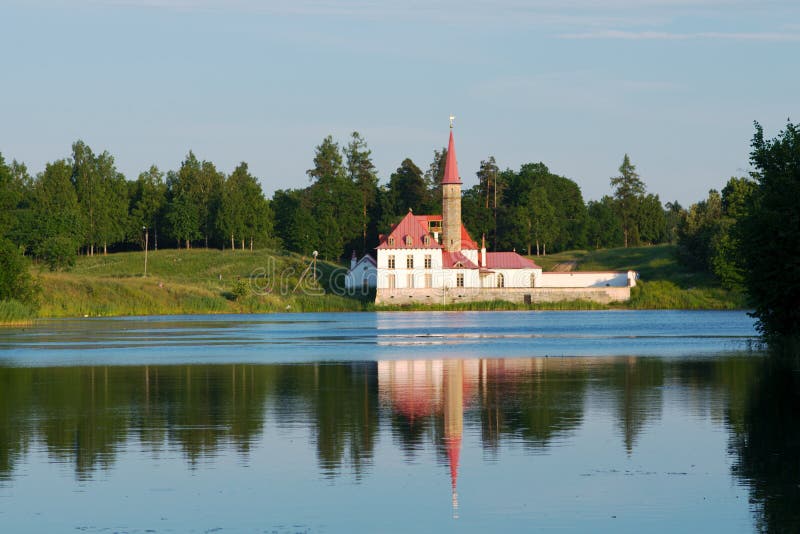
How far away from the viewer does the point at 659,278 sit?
442 feet

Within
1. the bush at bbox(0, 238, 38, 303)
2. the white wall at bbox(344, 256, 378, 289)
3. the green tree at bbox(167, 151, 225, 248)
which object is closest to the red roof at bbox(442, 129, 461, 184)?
the white wall at bbox(344, 256, 378, 289)

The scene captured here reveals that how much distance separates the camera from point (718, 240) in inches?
4747

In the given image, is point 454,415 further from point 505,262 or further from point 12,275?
point 505,262

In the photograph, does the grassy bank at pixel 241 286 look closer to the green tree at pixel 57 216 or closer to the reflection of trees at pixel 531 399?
the green tree at pixel 57 216

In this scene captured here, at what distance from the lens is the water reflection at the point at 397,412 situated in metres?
19.0

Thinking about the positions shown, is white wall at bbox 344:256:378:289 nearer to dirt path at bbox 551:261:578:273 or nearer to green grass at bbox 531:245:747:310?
dirt path at bbox 551:261:578:273

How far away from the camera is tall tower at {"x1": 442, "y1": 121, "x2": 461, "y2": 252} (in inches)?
5192

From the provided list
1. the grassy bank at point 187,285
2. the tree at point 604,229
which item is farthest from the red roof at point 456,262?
the tree at point 604,229

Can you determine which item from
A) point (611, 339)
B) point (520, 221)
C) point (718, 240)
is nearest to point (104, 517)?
point (611, 339)

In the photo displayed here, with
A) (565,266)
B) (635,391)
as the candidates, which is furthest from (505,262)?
(635,391)

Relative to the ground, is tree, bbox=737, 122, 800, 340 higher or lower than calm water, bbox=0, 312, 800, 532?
higher

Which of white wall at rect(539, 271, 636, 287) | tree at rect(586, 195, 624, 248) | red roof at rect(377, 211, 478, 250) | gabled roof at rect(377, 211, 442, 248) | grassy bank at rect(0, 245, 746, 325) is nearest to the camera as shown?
grassy bank at rect(0, 245, 746, 325)

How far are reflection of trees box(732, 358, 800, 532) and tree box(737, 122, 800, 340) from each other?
10052 millimetres

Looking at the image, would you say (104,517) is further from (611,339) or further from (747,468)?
(611,339)
